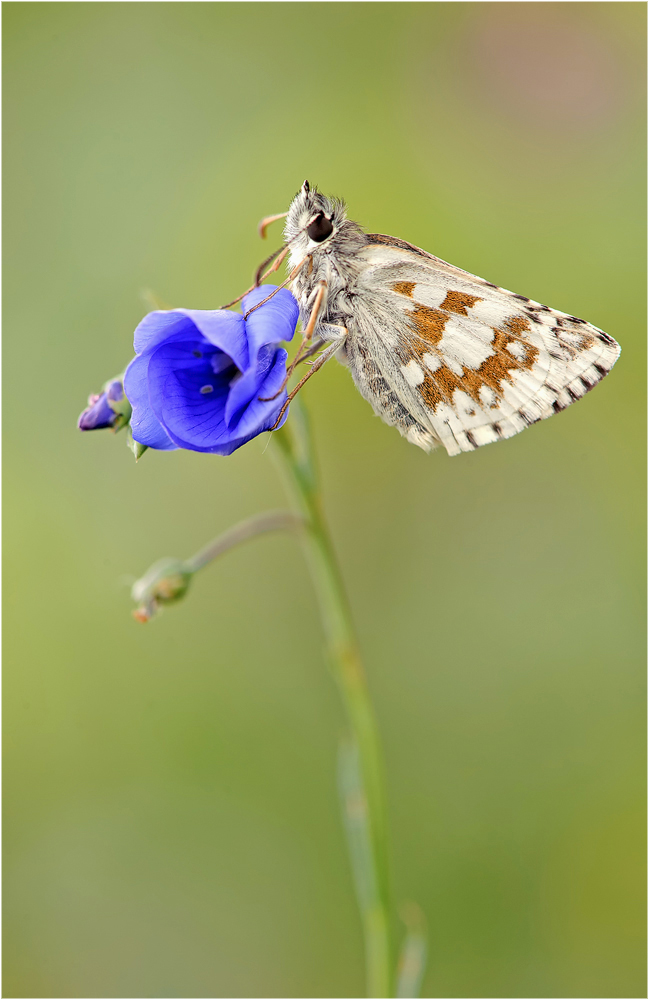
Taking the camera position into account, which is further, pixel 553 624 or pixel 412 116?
pixel 412 116

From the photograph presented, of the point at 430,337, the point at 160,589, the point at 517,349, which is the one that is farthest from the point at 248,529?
the point at 517,349

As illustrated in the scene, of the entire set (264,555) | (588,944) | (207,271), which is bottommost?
(588,944)

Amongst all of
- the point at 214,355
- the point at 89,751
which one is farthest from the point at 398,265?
the point at 89,751

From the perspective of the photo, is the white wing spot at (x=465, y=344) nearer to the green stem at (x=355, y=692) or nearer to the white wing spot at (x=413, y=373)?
the white wing spot at (x=413, y=373)

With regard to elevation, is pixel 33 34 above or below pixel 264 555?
above

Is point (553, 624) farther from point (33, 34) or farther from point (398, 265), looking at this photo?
point (33, 34)

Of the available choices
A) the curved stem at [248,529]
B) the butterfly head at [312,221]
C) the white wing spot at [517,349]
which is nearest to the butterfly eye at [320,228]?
the butterfly head at [312,221]
